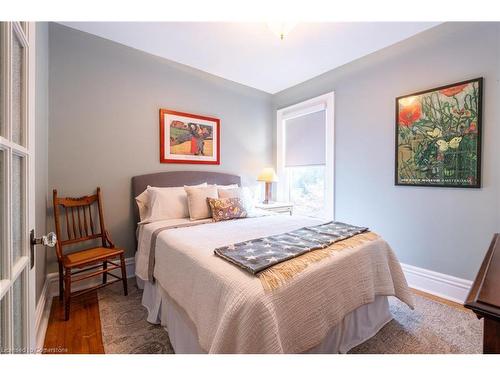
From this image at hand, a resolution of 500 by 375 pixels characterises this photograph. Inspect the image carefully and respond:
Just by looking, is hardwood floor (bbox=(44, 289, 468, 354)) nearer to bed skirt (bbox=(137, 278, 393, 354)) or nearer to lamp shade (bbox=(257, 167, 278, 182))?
bed skirt (bbox=(137, 278, 393, 354))

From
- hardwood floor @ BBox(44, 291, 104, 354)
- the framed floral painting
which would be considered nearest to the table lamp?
the framed floral painting

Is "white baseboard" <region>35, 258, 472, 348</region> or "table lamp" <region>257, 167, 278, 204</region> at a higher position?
"table lamp" <region>257, 167, 278, 204</region>

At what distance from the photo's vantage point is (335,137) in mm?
3059

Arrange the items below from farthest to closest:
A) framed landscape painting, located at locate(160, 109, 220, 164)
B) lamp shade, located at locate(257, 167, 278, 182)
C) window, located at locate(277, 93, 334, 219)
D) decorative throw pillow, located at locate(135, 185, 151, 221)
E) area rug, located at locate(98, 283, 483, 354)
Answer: lamp shade, located at locate(257, 167, 278, 182)
window, located at locate(277, 93, 334, 219)
framed landscape painting, located at locate(160, 109, 220, 164)
decorative throw pillow, located at locate(135, 185, 151, 221)
area rug, located at locate(98, 283, 483, 354)

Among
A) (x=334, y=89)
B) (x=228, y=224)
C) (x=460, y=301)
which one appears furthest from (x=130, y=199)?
(x=460, y=301)

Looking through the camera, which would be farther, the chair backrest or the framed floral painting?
the chair backrest

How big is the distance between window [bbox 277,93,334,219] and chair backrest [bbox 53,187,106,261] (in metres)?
2.73

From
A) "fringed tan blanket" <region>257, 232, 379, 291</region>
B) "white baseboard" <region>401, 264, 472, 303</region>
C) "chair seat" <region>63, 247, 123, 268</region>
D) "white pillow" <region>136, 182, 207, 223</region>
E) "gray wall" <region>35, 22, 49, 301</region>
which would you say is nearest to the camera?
"fringed tan blanket" <region>257, 232, 379, 291</region>

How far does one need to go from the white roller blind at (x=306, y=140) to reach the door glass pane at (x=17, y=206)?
314 centimetres

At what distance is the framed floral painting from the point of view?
199 centimetres

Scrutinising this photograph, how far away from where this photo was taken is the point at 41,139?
1.87 m

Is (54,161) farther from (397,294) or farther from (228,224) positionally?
(397,294)

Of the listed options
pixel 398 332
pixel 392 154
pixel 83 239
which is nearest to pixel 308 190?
pixel 392 154

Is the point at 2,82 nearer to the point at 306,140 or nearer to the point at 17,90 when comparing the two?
the point at 17,90
